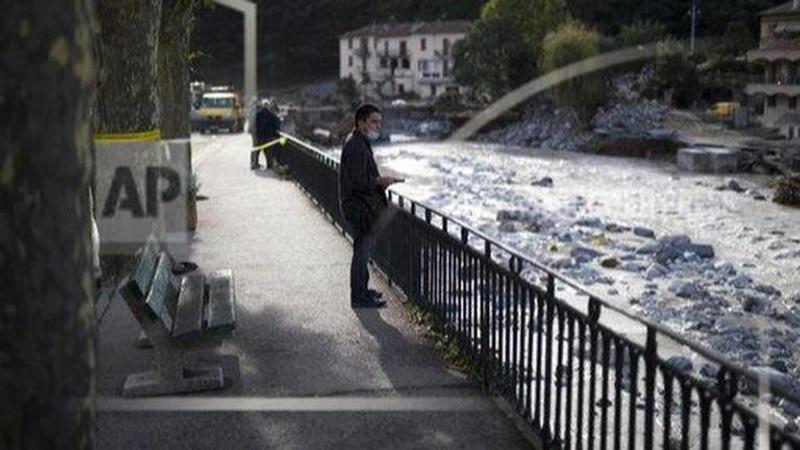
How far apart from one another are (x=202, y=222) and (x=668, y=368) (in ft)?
40.5

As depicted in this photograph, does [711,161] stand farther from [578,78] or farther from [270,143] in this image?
Answer: [270,143]

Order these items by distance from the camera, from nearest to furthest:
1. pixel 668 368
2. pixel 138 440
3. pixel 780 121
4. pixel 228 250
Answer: pixel 668 368 < pixel 138 440 < pixel 228 250 < pixel 780 121

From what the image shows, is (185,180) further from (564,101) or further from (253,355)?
(564,101)

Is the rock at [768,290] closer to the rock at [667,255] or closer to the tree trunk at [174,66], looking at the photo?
the rock at [667,255]

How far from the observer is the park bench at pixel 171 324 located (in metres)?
6.05

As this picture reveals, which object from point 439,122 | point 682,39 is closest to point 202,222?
point 439,122

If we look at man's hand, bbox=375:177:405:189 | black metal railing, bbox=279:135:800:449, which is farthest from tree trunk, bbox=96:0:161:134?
man's hand, bbox=375:177:405:189

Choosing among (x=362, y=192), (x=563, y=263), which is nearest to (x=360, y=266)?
(x=362, y=192)

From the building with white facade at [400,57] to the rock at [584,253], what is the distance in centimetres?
8854

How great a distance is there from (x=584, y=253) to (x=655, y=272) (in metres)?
2.19

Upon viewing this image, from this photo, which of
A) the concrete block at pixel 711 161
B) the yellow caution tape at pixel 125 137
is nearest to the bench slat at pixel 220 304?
the yellow caution tape at pixel 125 137

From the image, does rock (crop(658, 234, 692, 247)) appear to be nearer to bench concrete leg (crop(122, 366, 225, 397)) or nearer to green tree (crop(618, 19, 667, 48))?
bench concrete leg (crop(122, 366, 225, 397))

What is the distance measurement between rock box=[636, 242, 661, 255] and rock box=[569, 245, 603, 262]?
106 centimetres

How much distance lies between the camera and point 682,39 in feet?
278
